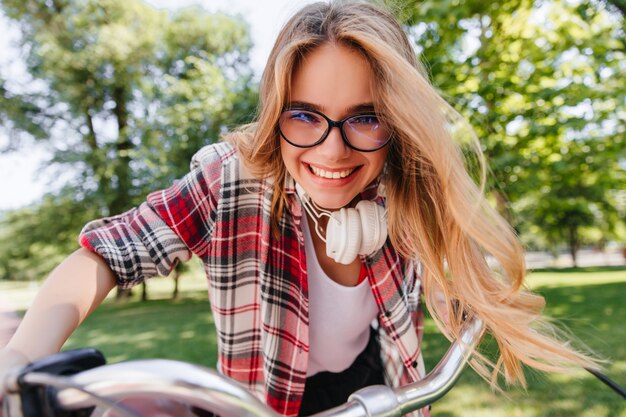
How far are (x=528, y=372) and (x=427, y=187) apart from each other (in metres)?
3.75

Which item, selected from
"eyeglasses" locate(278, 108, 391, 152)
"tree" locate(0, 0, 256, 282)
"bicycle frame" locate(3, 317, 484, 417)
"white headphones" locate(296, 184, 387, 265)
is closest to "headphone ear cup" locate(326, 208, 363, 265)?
"white headphones" locate(296, 184, 387, 265)

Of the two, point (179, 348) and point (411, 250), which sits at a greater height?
point (411, 250)

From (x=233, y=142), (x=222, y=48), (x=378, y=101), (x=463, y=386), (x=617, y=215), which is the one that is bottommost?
(x=617, y=215)

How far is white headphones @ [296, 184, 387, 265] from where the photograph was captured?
147cm

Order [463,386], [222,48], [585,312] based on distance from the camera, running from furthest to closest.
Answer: [222,48] → [585,312] → [463,386]

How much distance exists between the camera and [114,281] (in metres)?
1.29

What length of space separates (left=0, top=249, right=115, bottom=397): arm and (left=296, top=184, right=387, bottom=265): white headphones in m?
0.64

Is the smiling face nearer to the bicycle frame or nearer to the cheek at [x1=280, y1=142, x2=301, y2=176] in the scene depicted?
the cheek at [x1=280, y1=142, x2=301, y2=176]

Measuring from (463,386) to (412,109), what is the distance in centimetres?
382

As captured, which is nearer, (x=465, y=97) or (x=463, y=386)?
(x=463, y=386)

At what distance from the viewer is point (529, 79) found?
6027mm

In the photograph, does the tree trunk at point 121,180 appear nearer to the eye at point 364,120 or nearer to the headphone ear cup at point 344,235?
the headphone ear cup at point 344,235

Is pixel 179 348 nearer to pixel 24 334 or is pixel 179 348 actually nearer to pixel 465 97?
pixel 465 97

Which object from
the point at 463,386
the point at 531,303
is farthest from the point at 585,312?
the point at 531,303
